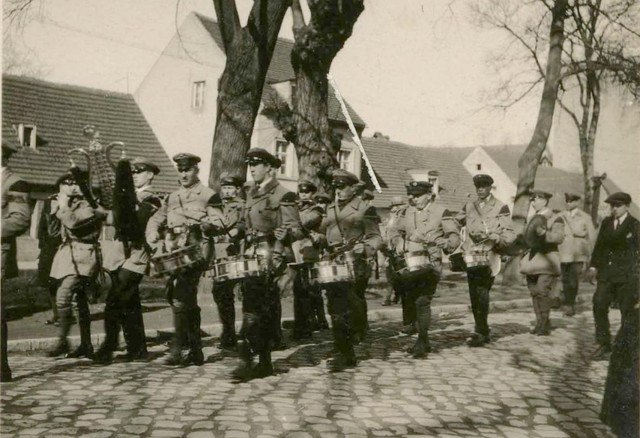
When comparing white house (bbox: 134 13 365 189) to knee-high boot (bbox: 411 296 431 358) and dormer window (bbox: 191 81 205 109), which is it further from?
knee-high boot (bbox: 411 296 431 358)

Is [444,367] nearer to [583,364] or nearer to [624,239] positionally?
[583,364]

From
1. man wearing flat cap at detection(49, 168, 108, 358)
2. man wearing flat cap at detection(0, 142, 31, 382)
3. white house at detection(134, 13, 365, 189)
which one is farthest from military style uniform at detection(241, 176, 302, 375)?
white house at detection(134, 13, 365, 189)

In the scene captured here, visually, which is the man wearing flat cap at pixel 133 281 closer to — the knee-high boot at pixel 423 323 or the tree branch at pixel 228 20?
the knee-high boot at pixel 423 323

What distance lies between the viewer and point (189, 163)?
298 inches

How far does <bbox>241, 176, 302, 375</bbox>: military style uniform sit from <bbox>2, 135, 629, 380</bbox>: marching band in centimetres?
1

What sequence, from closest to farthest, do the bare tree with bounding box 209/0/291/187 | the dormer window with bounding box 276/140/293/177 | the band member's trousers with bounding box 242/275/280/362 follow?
the band member's trousers with bounding box 242/275/280/362 < the bare tree with bounding box 209/0/291/187 < the dormer window with bounding box 276/140/293/177

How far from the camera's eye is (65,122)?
2272 centimetres

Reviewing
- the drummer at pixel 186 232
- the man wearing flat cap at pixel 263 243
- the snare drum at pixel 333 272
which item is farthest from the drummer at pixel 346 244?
Answer: the drummer at pixel 186 232

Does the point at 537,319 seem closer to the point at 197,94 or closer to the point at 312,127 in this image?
the point at 312,127

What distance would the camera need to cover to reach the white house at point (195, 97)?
93.5 feet

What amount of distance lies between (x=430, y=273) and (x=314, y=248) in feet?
5.58

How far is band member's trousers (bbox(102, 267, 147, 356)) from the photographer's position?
25.5 feet

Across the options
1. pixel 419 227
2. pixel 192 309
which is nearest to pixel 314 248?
pixel 419 227

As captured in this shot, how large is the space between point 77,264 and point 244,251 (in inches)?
72.2
